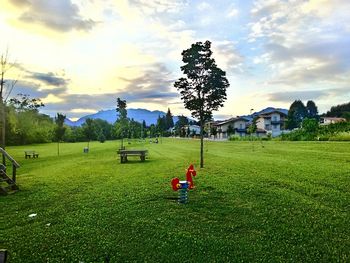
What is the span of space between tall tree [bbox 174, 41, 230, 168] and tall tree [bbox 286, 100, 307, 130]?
85058mm

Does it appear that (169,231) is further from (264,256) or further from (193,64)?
(193,64)

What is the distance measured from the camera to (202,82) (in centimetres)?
1947

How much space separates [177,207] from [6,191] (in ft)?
29.4

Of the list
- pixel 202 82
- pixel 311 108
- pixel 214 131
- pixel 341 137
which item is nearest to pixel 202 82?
pixel 202 82

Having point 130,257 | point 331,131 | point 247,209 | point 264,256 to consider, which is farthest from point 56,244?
point 331,131

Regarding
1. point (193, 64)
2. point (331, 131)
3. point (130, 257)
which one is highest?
point (193, 64)

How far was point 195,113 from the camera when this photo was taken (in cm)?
2009

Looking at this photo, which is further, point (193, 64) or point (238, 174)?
point (193, 64)

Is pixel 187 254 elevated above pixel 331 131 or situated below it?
below

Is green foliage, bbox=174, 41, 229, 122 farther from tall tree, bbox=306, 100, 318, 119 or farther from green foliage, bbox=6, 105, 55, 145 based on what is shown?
tall tree, bbox=306, 100, 318, 119

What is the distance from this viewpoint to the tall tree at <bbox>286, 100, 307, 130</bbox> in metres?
96.6

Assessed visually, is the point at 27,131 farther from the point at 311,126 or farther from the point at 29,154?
the point at 311,126

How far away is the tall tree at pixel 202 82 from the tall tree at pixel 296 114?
85.1 m

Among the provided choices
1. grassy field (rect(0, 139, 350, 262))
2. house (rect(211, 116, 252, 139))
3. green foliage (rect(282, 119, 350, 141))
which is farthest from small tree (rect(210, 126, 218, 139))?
grassy field (rect(0, 139, 350, 262))
